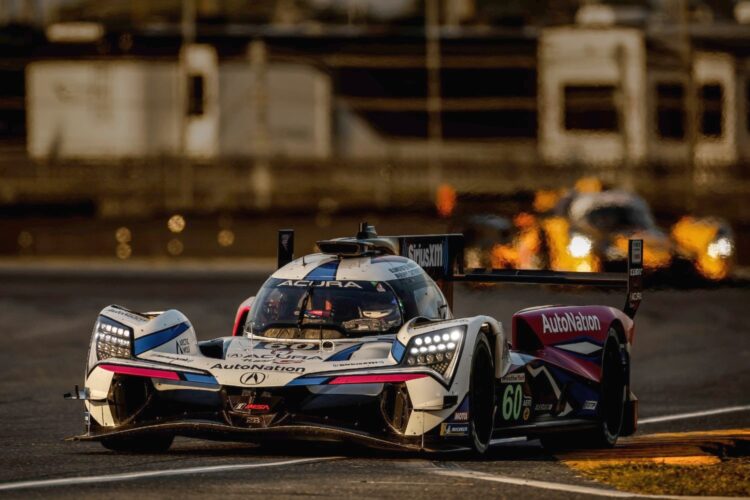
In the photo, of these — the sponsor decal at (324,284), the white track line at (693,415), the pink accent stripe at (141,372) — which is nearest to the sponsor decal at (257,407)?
the pink accent stripe at (141,372)

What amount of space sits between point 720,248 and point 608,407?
16.0 m

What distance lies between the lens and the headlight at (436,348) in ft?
32.5

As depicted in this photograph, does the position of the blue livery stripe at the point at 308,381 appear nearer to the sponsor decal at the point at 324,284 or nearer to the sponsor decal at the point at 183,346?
the sponsor decal at the point at 183,346

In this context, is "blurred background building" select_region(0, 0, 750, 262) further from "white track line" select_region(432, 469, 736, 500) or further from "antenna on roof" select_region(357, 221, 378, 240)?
"white track line" select_region(432, 469, 736, 500)

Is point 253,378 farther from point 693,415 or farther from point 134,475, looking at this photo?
point 693,415

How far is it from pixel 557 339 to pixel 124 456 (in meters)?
3.09

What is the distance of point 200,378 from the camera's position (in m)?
10.0

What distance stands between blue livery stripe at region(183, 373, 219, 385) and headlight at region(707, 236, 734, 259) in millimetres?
18515

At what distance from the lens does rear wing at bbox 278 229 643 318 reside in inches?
492

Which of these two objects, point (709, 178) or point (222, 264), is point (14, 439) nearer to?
point (222, 264)

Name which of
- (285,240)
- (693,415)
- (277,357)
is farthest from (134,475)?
(693,415)

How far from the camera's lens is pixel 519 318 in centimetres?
1159

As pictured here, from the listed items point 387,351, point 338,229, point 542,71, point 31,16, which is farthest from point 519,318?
point 31,16

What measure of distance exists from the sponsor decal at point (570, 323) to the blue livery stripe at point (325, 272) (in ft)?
4.74
